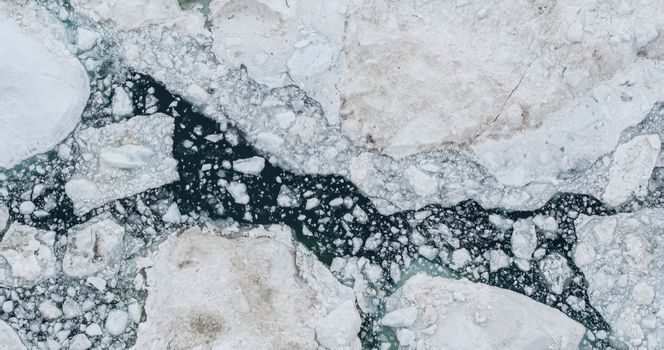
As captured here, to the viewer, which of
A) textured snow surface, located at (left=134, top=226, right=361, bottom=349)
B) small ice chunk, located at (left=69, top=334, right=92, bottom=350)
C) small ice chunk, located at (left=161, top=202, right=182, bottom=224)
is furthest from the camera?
small ice chunk, located at (left=161, top=202, right=182, bottom=224)

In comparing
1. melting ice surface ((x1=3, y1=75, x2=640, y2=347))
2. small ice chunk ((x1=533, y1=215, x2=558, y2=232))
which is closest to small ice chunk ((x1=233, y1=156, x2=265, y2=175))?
melting ice surface ((x1=3, y1=75, x2=640, y2=347))

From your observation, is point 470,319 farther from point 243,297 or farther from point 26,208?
point 26,208

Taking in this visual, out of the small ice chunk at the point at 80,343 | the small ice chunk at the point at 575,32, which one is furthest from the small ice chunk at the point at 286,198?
the small ice chunk at the point at 575,32

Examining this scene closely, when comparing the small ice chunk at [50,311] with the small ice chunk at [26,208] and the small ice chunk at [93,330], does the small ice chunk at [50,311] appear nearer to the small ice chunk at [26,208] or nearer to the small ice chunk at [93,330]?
the small ice chunk at [93,330]

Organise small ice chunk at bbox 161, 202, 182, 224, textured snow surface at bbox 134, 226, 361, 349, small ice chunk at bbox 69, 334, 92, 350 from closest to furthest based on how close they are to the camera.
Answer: textured snow surface at bbox 134, 226, 361, 349 → small ice chunk at bbox 69, 334, 92, 350 → small ice chunk at bbox 161, 202, 182, 224

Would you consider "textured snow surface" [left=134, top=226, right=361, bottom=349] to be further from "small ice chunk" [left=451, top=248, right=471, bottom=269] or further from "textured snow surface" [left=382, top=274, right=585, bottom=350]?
"small ice chunk" [left=451, top=248, right=471, bottom=269]

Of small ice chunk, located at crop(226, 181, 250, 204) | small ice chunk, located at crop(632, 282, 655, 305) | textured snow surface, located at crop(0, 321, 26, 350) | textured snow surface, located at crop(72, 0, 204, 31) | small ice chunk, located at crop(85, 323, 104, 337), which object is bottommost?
textured snow surface, located at crop(0, 321, 26, 350)

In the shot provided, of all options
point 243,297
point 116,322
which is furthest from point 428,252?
point 116,322

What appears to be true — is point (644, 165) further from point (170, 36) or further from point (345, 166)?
point (170, 36)
